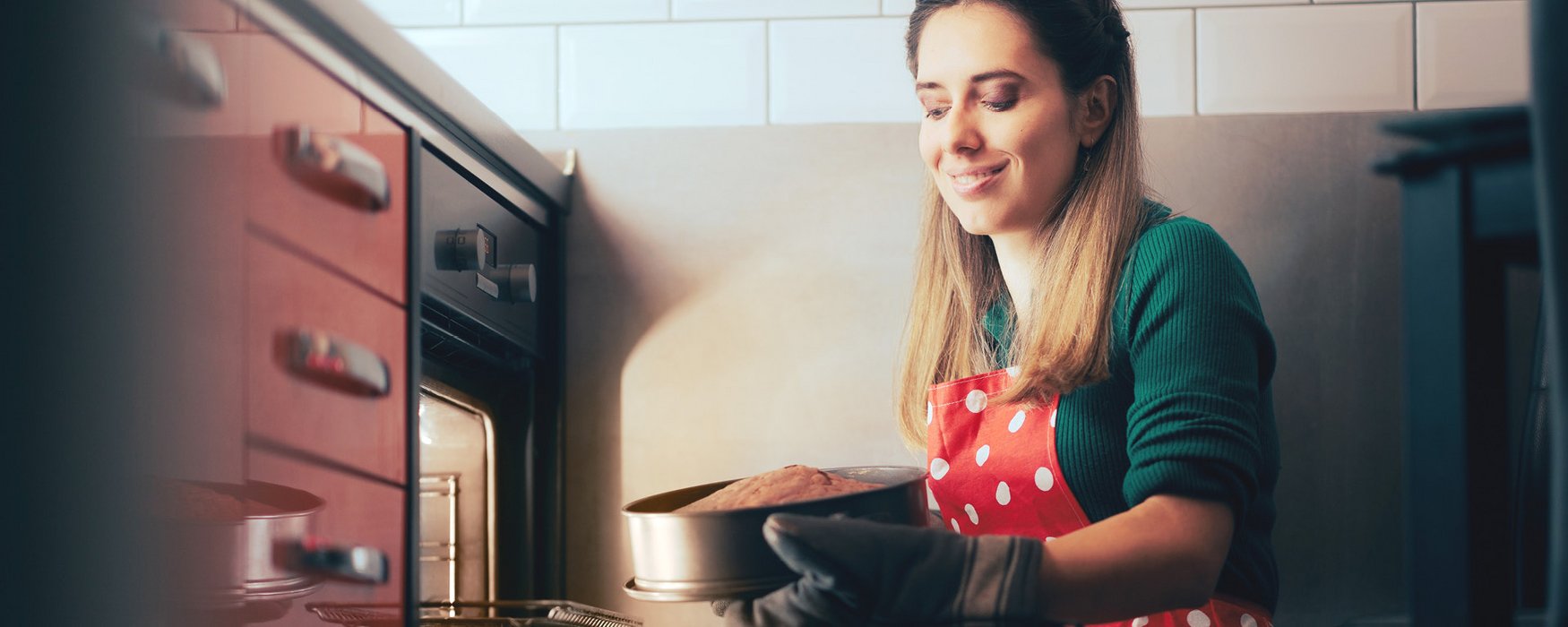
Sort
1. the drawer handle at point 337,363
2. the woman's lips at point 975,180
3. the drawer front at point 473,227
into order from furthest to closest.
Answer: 1. the woman's lips at point 975,180
2. the drawer front at point 473,227
3. the drawer handle at point 337,363

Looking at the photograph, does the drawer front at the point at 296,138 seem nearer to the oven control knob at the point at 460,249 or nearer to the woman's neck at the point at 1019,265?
the oven control knob at the point at 460,249

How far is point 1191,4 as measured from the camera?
4.60 ft

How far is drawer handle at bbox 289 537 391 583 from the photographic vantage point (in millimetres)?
765

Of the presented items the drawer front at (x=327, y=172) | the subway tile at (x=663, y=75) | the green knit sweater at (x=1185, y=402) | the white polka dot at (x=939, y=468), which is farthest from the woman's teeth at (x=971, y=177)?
the drawer front at (x=327, y=172)

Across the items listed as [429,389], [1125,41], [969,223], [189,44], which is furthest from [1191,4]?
[189,44]

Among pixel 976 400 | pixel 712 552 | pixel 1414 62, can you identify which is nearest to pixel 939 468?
pixel 976 400

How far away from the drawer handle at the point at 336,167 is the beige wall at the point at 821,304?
57cm

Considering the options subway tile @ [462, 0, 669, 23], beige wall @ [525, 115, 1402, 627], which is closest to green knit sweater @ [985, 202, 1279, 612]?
beige wall @ [525, 115, 1402, 627]

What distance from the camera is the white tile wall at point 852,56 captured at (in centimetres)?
139

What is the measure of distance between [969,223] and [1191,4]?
482 millimetres

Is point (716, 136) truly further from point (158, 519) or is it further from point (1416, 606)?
point (1416, 606)

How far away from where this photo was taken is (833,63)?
1.44m

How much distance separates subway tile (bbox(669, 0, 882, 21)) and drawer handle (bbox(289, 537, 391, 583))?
31.8 inches

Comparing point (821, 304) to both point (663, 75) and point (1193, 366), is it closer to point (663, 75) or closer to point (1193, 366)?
point (663, 75)
